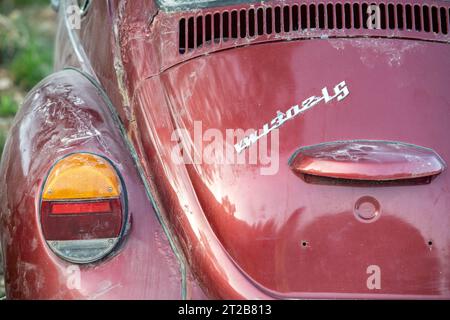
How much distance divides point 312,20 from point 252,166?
27.0 inches

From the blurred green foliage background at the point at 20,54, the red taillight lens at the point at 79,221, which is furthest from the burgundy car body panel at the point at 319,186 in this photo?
the blurred green foliage background at the point at 20,54

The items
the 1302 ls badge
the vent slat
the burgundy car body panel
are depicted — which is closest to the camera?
the burgundy car body panel

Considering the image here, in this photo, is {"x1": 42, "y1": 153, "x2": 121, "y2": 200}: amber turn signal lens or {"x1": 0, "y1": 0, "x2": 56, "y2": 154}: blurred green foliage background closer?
{"x1": 42, "y1": 153, "x2": 121, "y2": 200}: amber turn signal lens

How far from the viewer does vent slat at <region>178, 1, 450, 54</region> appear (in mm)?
3248

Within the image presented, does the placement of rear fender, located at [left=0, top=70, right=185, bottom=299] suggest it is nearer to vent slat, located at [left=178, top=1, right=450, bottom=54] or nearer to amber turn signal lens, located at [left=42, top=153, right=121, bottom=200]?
amber turn signal lens, located at [left=42, top=153, right=121, bottom=200]

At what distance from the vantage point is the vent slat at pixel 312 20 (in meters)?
3.25

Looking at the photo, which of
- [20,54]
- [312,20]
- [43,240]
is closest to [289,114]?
[312,20]

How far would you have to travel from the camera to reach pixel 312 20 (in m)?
3.28

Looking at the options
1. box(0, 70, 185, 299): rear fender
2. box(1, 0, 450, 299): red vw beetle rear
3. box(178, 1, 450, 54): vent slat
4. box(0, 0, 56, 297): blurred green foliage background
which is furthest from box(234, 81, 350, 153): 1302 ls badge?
box(0, 0, 56, 297): blurred green foliage background

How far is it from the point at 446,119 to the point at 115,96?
139cm

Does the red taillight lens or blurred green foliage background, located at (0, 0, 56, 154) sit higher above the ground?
blurred green foliage background, located at (0, 0, 56, 154)

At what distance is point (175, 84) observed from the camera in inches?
129

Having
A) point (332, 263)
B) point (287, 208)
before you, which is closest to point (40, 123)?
point (287, 208)
